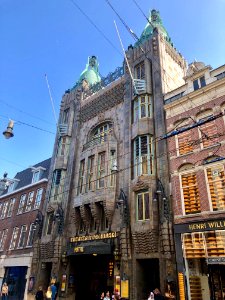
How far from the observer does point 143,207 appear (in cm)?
1772

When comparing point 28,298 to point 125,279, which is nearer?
point 125,279

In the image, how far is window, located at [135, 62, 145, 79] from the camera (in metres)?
23.8

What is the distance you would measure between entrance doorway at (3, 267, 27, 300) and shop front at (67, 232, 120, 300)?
22.3 feet

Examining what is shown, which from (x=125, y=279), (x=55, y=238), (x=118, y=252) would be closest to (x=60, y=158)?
(x=55, y=238)

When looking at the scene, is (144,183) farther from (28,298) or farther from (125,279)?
(28,298)

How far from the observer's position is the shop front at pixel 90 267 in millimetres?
18672

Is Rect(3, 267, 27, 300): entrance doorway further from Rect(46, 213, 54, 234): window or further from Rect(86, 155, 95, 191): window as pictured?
Rect(86, 155, 95, 191): window

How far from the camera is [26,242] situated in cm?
2630

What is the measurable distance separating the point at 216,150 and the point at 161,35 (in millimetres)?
14961

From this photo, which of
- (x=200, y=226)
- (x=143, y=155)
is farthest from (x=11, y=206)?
(x=200, y=226)

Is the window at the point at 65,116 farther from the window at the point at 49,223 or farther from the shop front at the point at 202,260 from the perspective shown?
the shop front at the point at 202,260

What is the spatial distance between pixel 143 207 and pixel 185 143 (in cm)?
537

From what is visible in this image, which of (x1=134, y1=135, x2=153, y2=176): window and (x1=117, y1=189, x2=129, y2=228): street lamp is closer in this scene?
(x1=117, y1=189, x2=129, y2=228): street lamp

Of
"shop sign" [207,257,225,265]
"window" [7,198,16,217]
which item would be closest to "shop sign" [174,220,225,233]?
"shop sign" [207,257,225,265]
